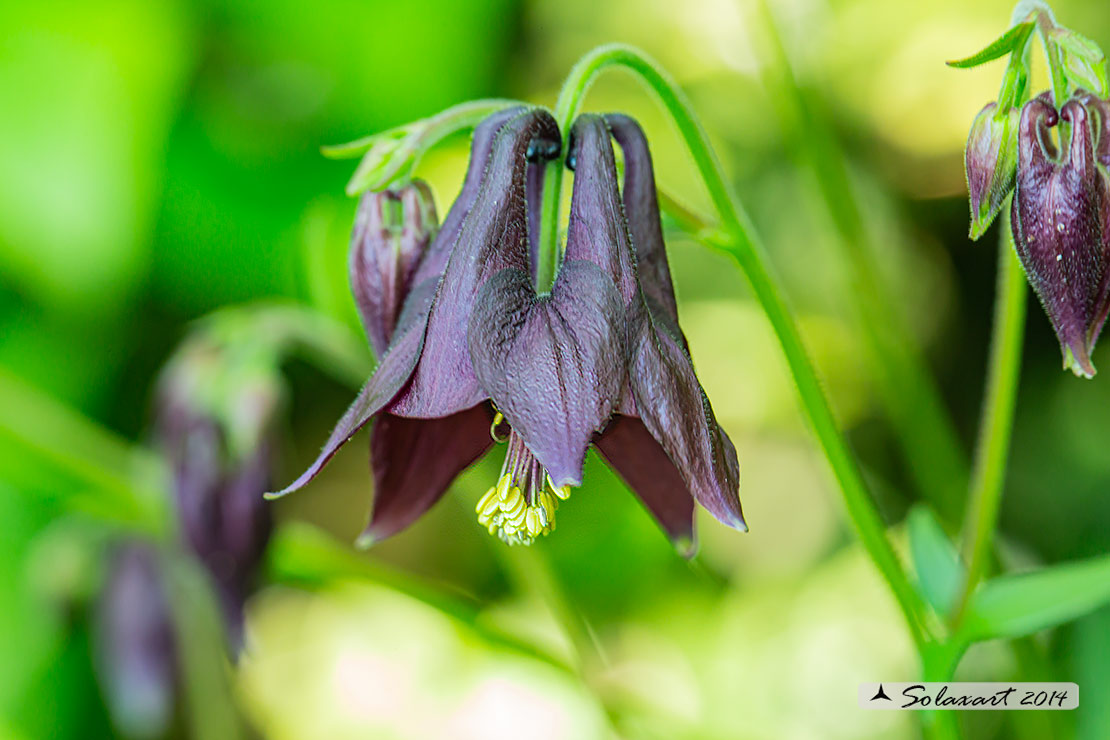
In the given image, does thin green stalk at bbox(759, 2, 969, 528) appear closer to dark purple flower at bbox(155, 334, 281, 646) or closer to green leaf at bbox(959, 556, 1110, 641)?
green leaf at bbox(959, 556, 1110, 641)

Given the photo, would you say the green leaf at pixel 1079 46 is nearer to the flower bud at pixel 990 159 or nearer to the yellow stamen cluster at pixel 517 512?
the flower bud at pixel 990 159

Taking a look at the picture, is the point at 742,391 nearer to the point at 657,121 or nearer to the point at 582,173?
the point at 657,121

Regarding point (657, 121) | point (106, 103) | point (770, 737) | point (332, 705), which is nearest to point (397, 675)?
point (332, 705)

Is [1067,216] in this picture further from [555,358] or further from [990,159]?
[555,358]

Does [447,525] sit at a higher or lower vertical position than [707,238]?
lower

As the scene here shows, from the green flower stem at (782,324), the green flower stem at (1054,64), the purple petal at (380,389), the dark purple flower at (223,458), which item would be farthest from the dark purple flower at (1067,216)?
the dark purple flower at (223,458)

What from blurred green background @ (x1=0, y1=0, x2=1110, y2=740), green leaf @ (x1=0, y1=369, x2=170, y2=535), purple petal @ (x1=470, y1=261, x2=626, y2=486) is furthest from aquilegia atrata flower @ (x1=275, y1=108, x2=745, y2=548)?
blurred green background @ (x1=0, y1=0, x2=1110, y2=740)
